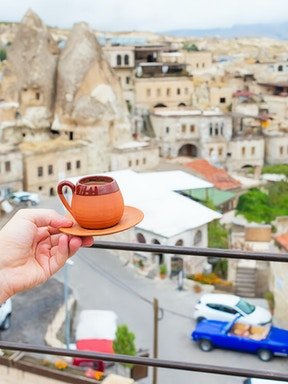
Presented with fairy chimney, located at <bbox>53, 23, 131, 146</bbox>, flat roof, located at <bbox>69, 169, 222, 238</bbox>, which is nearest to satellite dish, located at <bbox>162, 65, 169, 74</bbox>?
fairy chimney, located at <bbox>53, 23, 131, 146</bbox>

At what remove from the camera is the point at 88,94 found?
83.9 feet

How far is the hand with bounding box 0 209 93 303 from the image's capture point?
6.42 feet

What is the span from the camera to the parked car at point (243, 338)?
29.6 ft

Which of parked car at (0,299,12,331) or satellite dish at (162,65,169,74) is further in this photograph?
satellite dish at (162,65,169,74)

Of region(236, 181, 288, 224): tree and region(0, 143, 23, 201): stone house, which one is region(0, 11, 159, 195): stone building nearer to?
region(0, 143, 23, 201): stone house

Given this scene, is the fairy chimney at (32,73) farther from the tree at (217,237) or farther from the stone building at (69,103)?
the tree at (217,237)

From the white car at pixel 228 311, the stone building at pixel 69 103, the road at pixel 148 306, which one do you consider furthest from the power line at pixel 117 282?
the stone building at pixel 69 103

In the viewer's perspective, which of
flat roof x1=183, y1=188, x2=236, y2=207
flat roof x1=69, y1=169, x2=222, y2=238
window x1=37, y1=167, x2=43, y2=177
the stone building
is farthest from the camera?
the stone building

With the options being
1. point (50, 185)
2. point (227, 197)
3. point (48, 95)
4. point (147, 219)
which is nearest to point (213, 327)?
point (147, 219)

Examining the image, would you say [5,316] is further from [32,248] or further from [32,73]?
[32,73]

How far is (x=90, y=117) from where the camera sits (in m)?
25.2

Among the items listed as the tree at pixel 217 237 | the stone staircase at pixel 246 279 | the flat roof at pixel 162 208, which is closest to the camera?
the stone staircase at pixel 246 279

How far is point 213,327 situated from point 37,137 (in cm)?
1802

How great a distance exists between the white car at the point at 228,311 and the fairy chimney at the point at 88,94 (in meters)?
15.9
